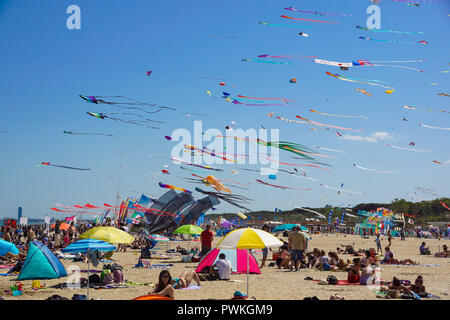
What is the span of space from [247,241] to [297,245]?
562cm

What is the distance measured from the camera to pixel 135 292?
941cm

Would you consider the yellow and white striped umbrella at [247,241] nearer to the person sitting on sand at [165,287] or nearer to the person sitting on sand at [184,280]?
the person sitting on sand at [165,287]

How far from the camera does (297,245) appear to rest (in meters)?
13.4

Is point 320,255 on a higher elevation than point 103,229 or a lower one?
lower

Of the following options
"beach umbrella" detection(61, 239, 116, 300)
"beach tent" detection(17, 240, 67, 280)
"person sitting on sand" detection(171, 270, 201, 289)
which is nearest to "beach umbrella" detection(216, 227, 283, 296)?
"person sitting on sand" detection(171, 270, 201, 289)

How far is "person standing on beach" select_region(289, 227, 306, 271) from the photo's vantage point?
43.2ft

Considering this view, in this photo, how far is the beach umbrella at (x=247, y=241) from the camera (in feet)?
26.5

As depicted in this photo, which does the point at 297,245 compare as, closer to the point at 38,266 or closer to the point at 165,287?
the point at 165,287

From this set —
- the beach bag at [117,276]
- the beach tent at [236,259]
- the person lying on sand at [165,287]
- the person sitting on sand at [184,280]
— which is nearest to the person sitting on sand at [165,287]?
the person lying on sand at [165,287]

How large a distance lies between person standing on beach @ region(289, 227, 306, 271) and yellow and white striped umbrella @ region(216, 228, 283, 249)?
4.93m
